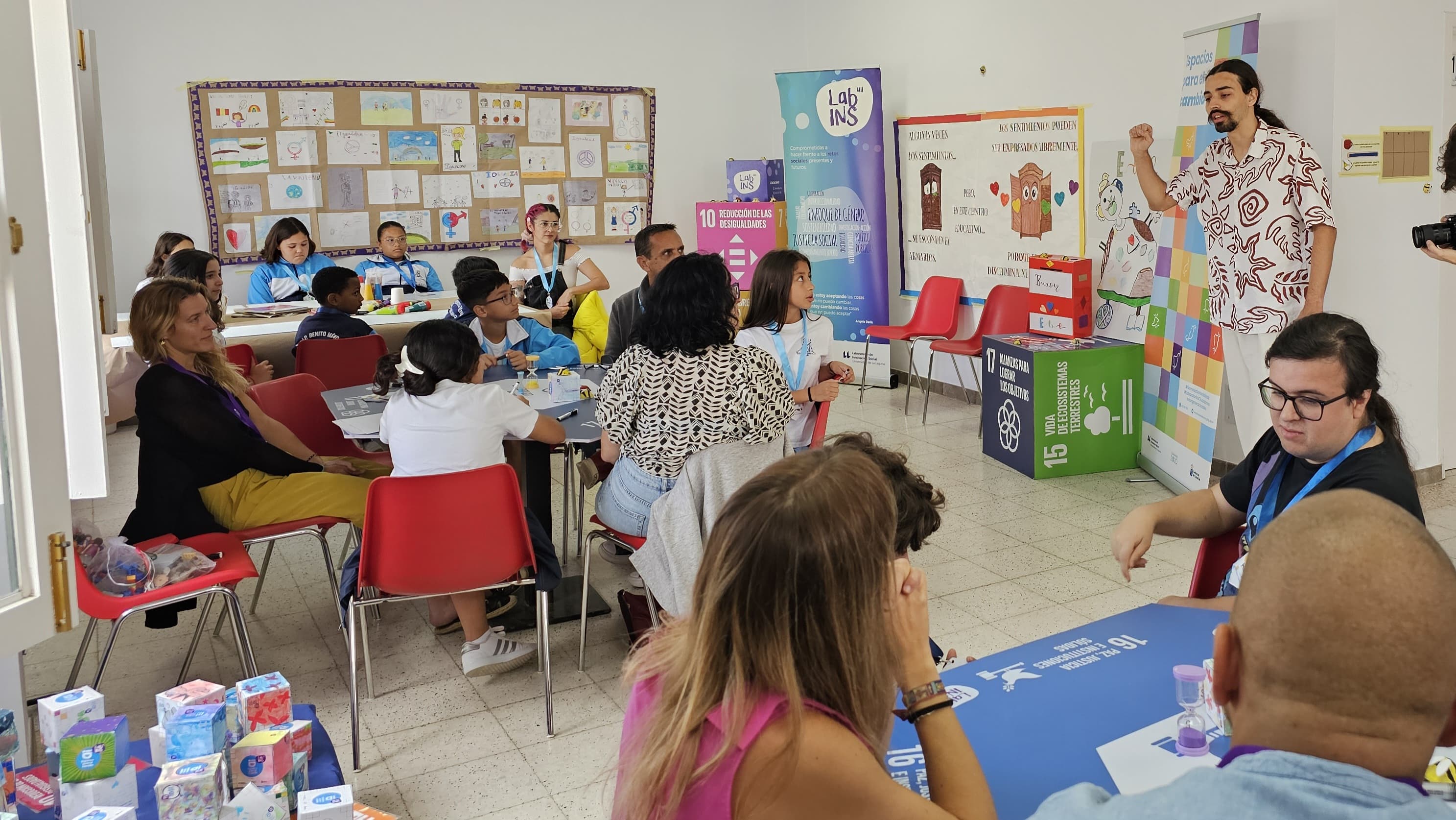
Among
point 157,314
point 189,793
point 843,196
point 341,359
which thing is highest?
point 843,196

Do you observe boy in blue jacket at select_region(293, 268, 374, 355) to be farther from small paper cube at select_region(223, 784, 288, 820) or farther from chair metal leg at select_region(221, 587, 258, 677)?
small paper cube at select_region(223, 784, 288, 820)

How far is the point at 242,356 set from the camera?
525 centimetres

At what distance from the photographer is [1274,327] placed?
15.3 ft

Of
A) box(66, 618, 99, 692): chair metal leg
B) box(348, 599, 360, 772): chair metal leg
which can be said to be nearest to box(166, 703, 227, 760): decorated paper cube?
box(348, 599, 360, 772): chair metal leg

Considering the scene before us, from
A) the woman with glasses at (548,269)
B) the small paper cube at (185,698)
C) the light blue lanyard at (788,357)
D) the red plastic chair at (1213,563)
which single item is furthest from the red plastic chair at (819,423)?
the woman with glasses at (548,269)

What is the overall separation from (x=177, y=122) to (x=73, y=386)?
6.42m

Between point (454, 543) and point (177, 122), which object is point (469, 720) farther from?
point (177, 122)

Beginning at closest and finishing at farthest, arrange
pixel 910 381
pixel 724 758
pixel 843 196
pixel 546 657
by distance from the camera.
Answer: pixel 724 758
pixel 546 657
pixel 910 381
pixel 843 196

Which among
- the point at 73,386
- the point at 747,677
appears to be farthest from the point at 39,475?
the point at 747,677

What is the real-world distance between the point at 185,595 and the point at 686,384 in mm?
1477

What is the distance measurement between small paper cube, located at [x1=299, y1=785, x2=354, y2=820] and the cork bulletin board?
6.82 metres

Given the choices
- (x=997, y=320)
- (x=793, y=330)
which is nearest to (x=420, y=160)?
(x=997, y=320)

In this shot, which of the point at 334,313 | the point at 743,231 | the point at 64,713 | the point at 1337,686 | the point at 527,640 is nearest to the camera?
the point at 1337,686

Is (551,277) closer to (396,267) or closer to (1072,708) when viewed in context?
(396,267)
